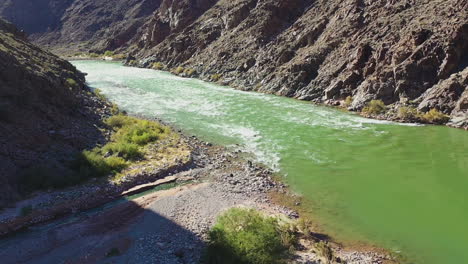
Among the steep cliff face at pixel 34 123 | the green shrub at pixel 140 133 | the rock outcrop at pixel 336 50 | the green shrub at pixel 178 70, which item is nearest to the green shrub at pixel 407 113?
the rock outcrop at pixel 336 50

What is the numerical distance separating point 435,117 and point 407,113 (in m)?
1.77

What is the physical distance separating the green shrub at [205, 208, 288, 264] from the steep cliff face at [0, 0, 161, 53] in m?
95.8

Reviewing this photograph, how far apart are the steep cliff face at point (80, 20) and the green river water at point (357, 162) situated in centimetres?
7652

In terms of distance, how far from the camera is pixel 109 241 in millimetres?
12531

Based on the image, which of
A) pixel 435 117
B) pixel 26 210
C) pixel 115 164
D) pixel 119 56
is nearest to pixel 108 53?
pixel 119 56

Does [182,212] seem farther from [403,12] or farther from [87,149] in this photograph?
[403,12]

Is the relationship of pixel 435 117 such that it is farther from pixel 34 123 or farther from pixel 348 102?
pixel 34 123

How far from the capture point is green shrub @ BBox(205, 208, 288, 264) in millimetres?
10984

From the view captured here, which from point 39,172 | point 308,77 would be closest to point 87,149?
point 39,172

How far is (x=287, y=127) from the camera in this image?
2652 cm

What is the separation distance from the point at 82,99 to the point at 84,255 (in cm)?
1992

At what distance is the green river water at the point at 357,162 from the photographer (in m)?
13.2

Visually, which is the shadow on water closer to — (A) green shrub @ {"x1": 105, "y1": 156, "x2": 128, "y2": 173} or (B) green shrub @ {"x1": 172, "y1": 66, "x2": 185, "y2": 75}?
(A) green shrub @ {"x1": 105, "y1": 156, "x2": 128, "y2": 173}

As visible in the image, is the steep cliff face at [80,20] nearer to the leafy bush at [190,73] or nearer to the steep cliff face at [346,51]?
the leafy bush at [190,73]
